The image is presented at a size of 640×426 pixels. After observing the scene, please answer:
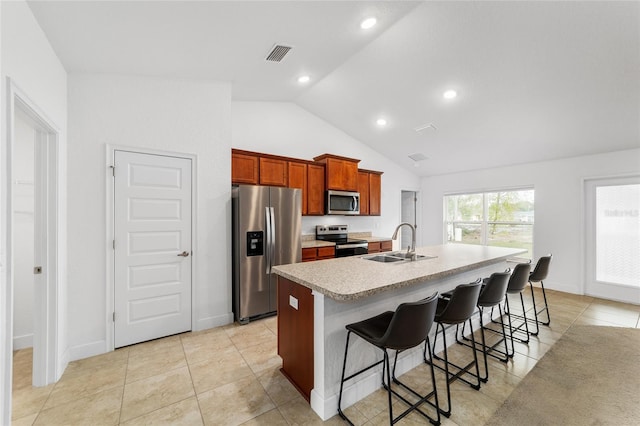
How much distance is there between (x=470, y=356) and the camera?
2.52 m

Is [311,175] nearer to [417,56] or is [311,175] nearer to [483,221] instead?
[417,56]

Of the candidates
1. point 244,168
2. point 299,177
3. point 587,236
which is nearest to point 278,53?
point 244,168

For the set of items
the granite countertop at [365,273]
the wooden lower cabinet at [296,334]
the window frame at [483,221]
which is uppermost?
the window frame at [483,221]

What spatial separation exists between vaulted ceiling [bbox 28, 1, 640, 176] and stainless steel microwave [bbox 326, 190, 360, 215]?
1.48 meters

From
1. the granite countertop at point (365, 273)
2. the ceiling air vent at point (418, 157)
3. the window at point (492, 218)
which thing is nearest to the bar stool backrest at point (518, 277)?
the granite countertop at point (365, 273)

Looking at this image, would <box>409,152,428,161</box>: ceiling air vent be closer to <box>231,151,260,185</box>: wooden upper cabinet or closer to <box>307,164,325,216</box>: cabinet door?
<box>307,164,325,216</box>: cabinet door

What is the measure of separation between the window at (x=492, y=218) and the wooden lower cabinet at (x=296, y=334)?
16.8 feet

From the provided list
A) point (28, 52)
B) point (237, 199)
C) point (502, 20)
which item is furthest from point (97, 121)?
point (502, 20)

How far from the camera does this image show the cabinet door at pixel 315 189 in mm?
4531

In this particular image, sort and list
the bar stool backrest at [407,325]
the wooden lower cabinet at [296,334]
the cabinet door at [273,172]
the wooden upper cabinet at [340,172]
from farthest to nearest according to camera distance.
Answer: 1. the wooden upper cabinet at [340,172]
2. the cabinet door at [273,172]
3. the wooden lower cabinet at [296,334]
4. the bar stool backrest at [407,325]

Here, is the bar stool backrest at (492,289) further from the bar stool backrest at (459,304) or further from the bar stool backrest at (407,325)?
the bar stool backrest at (407,325)

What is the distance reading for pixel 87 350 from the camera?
2.51m

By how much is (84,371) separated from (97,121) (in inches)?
89.5

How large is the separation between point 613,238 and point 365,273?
193 inches
